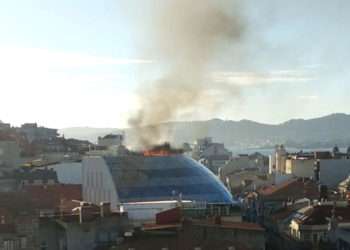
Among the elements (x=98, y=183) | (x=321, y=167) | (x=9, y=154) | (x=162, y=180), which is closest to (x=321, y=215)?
(x=162, y=180)

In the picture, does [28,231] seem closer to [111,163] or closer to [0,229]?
[0,229]

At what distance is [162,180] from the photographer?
41.9 meters

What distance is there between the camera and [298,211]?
3622 centimetres

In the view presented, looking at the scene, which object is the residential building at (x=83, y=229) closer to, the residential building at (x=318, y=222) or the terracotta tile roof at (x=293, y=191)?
the residential building at (x=318, y=222)

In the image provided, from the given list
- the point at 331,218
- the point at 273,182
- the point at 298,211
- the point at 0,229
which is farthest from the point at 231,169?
the point at 0,229

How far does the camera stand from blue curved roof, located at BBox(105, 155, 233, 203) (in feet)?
131

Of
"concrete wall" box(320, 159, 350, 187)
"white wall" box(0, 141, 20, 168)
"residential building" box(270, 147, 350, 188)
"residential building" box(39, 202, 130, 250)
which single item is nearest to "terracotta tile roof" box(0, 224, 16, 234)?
"residential building" box(39, 202, 130, 250)

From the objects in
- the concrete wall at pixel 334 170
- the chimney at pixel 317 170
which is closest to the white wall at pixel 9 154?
the chimney at pixel 317 170

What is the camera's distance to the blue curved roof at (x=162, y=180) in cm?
3999

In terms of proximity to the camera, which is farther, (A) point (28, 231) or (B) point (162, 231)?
(A) point (28, 231)

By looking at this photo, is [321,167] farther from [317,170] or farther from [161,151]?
[161,151]

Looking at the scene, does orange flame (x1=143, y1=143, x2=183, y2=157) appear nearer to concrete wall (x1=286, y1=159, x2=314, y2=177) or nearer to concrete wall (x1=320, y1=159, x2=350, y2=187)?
concrete wall (x1=320, y1=159, x2=350, y2=187)

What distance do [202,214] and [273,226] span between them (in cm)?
806

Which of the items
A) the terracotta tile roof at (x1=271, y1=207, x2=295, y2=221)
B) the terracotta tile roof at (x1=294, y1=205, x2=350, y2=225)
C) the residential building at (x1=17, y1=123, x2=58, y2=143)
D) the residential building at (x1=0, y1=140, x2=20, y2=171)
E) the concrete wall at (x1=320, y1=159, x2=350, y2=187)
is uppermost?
the residential building at (x1=17, y1=123, x2=58, y2=143)
